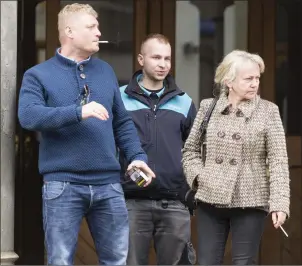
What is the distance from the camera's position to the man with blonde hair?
5.08 m

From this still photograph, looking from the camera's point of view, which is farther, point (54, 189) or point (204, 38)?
point (204, 38)

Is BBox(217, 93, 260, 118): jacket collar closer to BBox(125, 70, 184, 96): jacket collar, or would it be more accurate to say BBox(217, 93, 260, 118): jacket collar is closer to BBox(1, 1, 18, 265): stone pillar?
BBox(125, 70, 184, 96): jacket collar

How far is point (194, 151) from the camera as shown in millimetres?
5738

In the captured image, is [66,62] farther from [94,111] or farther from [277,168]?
[277,168]

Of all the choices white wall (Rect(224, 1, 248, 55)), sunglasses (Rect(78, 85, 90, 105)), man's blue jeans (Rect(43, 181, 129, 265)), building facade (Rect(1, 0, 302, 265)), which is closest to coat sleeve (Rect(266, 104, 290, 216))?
man's blue jeans (Rect(43, 181, 129, 265))

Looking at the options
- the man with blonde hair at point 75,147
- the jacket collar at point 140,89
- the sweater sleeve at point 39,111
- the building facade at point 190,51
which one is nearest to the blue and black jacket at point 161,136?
the jacket collar at point 140,89

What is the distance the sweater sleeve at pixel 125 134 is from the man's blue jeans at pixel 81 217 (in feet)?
0.70

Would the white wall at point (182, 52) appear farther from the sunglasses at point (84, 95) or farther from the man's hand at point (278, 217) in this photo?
the sunglasses at point (84, 95)

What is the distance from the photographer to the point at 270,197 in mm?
5426

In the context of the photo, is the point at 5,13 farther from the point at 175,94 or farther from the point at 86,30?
the point at 175,94

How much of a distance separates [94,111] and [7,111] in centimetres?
84

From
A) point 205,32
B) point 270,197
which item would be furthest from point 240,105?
point 205,32

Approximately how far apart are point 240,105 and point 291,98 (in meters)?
2.60

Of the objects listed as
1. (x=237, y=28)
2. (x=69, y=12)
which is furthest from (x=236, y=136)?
(x=237, y=28)
